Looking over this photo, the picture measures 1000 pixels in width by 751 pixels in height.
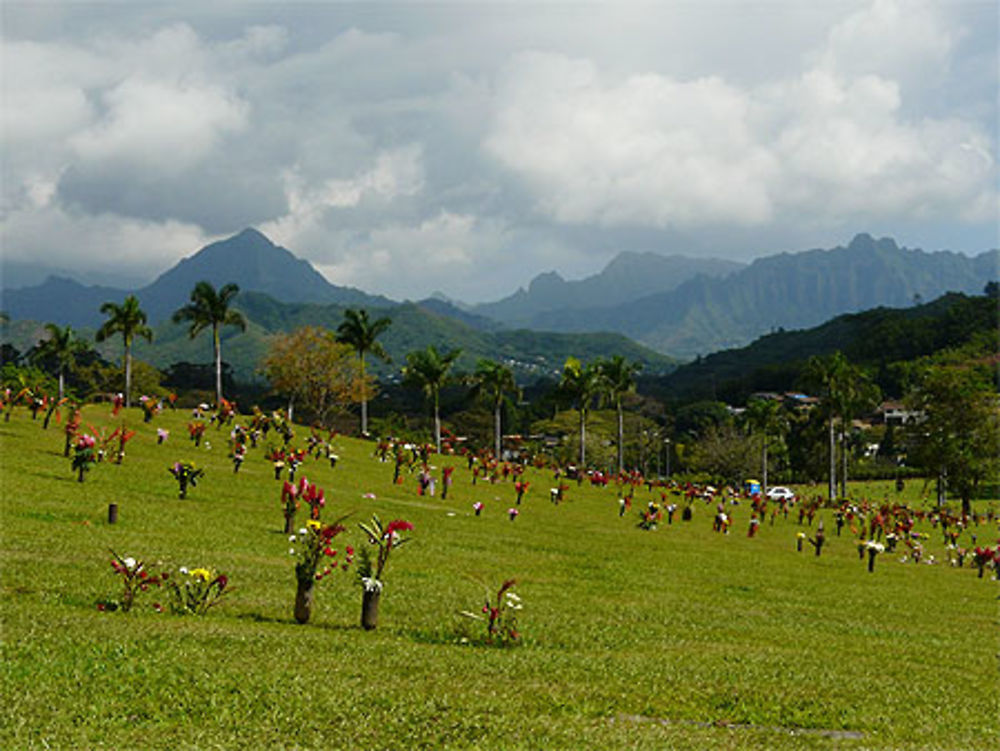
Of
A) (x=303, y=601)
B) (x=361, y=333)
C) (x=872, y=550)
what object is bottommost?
(x=872, y=550)

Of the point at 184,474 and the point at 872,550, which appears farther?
the point at 872,550

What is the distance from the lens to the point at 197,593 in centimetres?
1553

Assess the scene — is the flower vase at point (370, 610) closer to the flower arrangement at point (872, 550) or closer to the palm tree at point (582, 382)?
the flower arrangement at point (872, 550)

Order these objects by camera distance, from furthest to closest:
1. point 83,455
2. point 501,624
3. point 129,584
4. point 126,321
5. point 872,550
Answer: point 126,321 → point 872,550 → point 83,455 → point 501,624 → point 129,584

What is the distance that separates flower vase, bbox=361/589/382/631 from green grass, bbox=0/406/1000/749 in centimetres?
21

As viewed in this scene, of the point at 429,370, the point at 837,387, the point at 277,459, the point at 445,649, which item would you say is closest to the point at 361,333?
the point at 429,370

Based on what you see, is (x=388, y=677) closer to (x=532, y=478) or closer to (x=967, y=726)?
(x=967, y=726)

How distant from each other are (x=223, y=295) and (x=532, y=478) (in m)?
39.0

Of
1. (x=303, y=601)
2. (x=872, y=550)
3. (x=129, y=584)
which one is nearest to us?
(x=129, y=584)

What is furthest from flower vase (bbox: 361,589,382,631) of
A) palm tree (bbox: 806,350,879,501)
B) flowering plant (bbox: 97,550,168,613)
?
palm tree (bbox: 806,350,879,501)

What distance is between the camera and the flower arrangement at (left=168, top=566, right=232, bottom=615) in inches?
595

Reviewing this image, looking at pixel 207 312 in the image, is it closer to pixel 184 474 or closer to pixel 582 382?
pixel 582 382

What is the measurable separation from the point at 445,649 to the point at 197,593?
492cm

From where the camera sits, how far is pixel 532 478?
202ft
